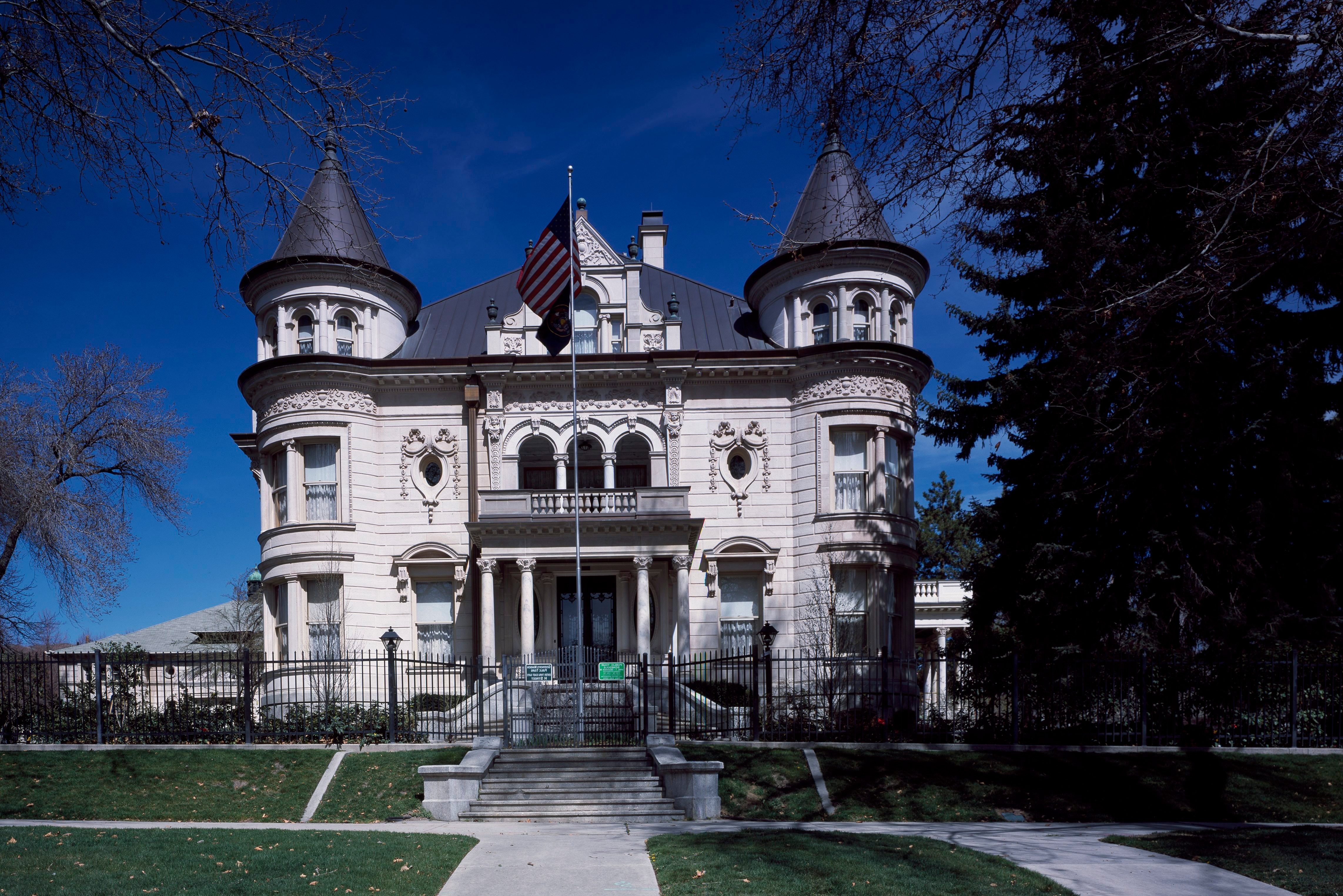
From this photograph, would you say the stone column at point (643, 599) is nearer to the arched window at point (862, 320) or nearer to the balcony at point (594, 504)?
the balcony at point (594, 504)

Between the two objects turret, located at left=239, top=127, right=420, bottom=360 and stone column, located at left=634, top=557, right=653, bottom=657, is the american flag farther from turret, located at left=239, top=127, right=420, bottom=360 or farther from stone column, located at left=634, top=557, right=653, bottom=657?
stone column, located at left=634, top=557, right=653, bottom=657

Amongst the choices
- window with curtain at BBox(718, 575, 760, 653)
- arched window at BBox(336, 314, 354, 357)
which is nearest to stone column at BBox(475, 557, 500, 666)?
window with curtain at BBox(718, 575, 760, 653)

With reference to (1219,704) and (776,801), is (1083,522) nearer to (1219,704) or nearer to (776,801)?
(1219,704)

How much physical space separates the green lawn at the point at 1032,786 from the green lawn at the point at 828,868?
378cm

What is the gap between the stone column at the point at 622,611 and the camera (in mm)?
30953

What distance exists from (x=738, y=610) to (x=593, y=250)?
1181cm

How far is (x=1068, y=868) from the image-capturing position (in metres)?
11.1

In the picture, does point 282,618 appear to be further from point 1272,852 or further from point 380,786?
point 1272,852

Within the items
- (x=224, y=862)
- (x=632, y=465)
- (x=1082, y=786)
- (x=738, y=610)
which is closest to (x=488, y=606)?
(x=632, y=465)

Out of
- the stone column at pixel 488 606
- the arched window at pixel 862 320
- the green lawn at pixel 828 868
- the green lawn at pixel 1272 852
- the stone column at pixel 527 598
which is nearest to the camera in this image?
the green lawn at pixel 828 868

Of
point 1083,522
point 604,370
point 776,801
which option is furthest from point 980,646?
point 604,370

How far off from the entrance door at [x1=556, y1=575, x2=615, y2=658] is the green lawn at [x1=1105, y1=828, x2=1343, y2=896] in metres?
19.1

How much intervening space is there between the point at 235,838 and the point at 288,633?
17.5 meters

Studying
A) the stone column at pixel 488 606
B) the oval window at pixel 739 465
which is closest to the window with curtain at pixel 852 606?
the oval window at pixel 739 465
